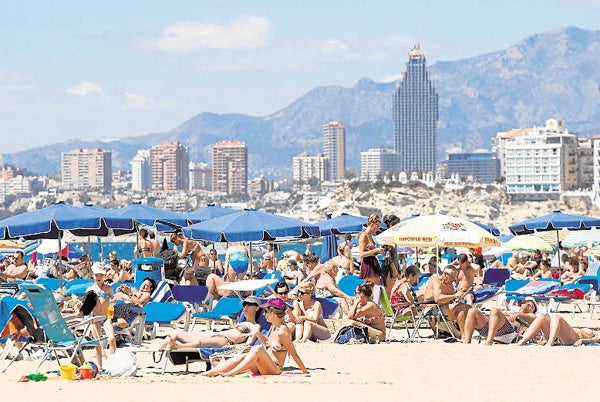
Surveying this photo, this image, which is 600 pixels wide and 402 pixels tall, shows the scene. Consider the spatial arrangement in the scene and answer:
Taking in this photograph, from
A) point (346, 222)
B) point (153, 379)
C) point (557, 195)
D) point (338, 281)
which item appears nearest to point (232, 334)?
point (153, 379)

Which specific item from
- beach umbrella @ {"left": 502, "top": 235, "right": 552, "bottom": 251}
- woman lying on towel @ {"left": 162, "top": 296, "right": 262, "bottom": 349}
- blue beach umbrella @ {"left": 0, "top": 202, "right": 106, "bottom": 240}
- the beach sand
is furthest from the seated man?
beach umbrella @ {"left": 502, "top": 235, "right": 552, "bottom": 251}

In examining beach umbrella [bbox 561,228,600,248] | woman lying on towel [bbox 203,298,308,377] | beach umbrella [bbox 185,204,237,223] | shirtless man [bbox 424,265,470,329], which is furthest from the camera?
beach umbrella [bbox 561,228,600,248]

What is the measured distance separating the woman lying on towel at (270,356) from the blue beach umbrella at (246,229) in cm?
534

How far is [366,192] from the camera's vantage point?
17338 cm

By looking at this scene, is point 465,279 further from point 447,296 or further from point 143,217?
point 143,217

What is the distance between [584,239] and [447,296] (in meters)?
11.3

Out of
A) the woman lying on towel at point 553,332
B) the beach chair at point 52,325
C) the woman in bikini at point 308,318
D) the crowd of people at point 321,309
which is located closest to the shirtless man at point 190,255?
the crowd of people at point 321,309

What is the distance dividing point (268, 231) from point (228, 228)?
0.48m

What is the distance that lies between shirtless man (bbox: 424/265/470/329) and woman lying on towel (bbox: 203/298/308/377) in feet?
9.55

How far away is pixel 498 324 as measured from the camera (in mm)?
11562

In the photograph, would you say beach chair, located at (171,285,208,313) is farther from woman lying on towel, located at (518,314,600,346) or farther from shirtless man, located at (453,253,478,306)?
woman lying on towel, located at (518,314,600,346)

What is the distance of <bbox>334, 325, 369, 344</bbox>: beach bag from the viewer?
1163cm

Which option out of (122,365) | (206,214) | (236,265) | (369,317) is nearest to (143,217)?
(236,265)

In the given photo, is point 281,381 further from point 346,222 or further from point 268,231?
point 346,222
